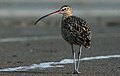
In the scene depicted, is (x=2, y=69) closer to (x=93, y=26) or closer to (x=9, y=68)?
(x=9, y=68)

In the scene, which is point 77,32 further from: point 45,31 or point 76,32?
point 45,31

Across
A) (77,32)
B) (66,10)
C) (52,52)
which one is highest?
(66,10)

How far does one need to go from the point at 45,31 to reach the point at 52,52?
9.40m

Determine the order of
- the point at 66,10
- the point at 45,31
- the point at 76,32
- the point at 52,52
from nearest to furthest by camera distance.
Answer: the point at 76,32, the point at 66,10, the point at 52,52, the point at 45,31

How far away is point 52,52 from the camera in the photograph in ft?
64.0

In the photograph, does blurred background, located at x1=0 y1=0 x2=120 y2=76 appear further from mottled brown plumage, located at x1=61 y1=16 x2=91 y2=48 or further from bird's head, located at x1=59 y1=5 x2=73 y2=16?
bird's head, located at x1=59 y1=5 x2=73 y2=16

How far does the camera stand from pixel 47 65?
52.1ft

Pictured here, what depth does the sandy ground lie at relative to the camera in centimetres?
1474

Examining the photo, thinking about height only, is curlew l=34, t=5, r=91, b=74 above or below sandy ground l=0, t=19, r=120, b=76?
above

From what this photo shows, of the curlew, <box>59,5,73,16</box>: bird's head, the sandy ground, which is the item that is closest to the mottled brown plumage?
the curlew

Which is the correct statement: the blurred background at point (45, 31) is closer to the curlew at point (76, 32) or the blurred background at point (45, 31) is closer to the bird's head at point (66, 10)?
the curlew at point (76, 32)

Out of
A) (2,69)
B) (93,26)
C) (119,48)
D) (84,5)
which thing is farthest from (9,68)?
(84,5)

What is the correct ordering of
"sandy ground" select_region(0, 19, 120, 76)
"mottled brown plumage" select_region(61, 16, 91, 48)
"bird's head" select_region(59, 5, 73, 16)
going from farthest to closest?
Result: "bird's head" select_region(59, 5, 73, 16), "sandy ground" select_region(0, 19, 120, 76), "mottled brown plumage" select_region(61, 16, 91, 48)

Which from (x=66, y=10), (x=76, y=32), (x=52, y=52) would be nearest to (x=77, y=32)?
(x=76, y=32)
